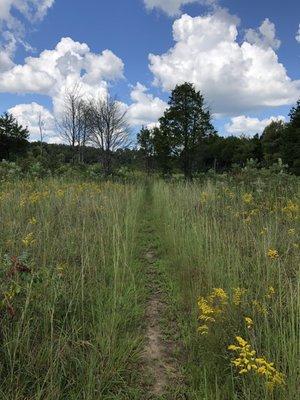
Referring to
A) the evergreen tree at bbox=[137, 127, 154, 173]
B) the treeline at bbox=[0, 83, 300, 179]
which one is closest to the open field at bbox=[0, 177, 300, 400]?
the treeline at bbox=[0, 83, 300, 179]

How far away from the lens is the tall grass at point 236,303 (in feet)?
8.27

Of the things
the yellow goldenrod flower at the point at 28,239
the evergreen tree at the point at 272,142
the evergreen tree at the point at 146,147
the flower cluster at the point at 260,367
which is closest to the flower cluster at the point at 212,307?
the flower cluster at the point at 260,367

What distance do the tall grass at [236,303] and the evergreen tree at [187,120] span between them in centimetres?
2121

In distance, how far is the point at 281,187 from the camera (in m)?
8.95

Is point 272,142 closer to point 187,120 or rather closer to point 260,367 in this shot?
point 187,120

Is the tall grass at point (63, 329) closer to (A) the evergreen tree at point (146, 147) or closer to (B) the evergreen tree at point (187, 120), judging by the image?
(B) the evergreen tree at point (187, 120)

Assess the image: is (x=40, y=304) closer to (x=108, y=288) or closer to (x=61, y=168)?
(x=108, y=288)

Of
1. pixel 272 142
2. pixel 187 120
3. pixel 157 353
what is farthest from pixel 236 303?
pixel 272 142

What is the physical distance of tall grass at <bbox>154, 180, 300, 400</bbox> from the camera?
252cm

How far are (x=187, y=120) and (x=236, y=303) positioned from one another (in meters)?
25.4

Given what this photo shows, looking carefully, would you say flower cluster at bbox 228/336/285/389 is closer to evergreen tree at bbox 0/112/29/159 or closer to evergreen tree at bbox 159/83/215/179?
evergreen tree at bbox 159/83/215/179

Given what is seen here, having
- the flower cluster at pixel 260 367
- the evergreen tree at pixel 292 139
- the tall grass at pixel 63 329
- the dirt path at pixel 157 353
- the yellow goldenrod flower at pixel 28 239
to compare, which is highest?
the evergreen tree at pixel 292 139

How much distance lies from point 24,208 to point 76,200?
142cm

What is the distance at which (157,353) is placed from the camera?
3.38 meters
